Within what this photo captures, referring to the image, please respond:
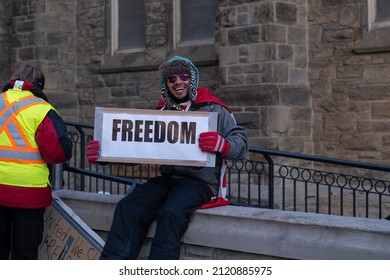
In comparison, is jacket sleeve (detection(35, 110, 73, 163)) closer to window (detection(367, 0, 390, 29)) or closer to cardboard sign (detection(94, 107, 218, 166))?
cardboard sign (detection(94, 107, 218, 166))

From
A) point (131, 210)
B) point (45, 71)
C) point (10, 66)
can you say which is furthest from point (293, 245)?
point (10, 66)

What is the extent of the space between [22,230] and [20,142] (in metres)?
0.65

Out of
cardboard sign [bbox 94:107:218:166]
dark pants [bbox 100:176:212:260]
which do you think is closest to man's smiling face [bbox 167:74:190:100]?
cardboard sign [bbox 94:107:218:166]

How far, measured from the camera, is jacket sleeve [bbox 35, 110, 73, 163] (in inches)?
205

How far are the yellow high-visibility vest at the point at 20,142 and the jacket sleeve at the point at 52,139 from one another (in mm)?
41

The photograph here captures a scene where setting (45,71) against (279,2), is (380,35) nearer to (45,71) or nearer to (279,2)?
(279,2)

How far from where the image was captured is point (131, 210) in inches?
199

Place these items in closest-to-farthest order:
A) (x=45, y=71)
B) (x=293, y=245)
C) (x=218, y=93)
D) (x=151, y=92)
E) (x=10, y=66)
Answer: (x=293, y=245)
(x=218, y=93)
(x=151, y=92)
(x=45, y=71)
(x=10, y=66)

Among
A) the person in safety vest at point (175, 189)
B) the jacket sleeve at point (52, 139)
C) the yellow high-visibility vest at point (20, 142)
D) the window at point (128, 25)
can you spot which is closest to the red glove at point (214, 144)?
the person in safety vest at point (175, 189)

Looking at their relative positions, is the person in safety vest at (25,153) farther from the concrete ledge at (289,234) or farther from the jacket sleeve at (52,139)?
the concrete ledge at (289,234)

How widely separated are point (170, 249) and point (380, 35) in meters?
6.02

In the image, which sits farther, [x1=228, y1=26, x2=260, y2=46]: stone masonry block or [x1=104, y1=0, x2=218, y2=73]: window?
[x1=104, y1=0, x2=218, y2=73]: window

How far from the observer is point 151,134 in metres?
5.22

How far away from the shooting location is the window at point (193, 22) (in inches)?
463
